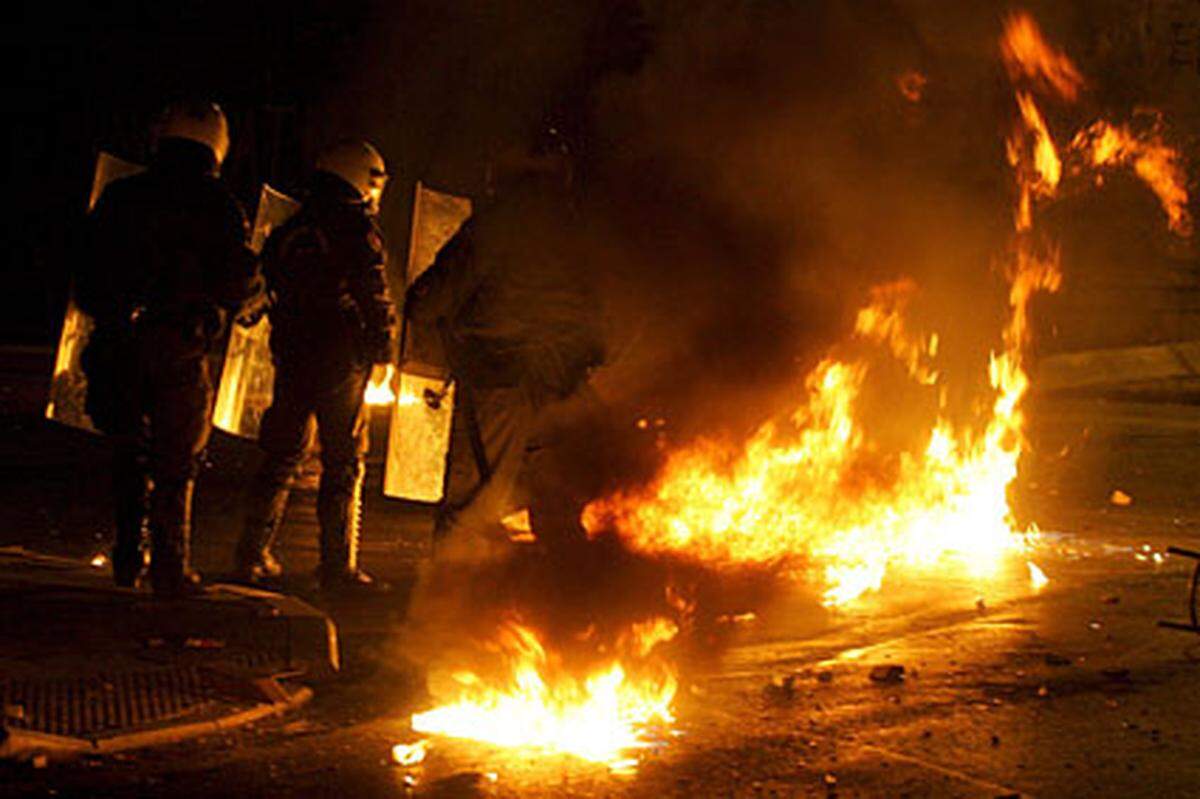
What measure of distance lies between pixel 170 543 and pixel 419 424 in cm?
203

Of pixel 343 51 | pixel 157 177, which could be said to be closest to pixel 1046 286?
pixel 157 177

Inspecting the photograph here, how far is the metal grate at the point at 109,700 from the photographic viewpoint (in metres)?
5.12

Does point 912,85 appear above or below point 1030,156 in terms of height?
above

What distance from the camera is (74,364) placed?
759 cm

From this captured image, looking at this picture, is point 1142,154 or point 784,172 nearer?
point 784,172

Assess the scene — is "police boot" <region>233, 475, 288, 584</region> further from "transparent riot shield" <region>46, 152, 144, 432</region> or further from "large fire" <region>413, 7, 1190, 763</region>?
"large fire" <region>413, 7, 1190, 763</region>

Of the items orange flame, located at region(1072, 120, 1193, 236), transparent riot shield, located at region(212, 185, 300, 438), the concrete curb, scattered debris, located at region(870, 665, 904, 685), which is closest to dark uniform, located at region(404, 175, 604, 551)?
transparent riot shield, located at region(212, 185, 300, 438)

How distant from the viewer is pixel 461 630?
643 cm

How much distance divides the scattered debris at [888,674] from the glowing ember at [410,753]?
6.61 feet

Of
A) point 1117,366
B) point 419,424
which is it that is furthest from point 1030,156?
point 1117,366

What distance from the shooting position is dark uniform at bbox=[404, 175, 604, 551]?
7.19 metres

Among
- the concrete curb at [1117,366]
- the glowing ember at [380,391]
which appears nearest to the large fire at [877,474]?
the glowing ember at [380,391]

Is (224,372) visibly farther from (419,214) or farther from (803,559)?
(803,559)

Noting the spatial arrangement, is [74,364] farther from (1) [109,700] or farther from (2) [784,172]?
(2) [784,172]
